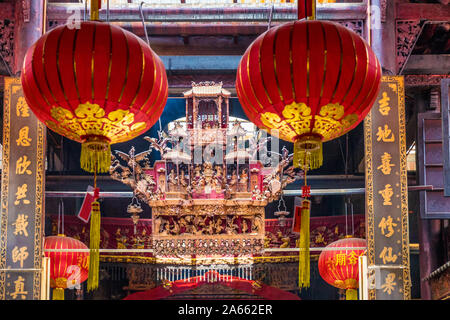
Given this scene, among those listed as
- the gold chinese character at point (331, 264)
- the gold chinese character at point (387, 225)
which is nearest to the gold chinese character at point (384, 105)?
the gold chinese character at point (387, 225)

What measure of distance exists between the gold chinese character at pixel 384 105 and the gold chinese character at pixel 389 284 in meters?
1.40

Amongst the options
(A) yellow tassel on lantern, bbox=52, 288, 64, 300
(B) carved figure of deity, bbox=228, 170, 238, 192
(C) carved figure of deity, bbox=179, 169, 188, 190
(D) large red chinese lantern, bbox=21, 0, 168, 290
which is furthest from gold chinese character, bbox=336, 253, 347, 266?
(D) large red chinese lantern, bbox=21, 0, 168, 290

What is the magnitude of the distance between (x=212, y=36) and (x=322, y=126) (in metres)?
3.21

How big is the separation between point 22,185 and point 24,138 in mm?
413

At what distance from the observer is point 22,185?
617 centimetres

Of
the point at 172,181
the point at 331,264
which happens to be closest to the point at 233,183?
the point at 172,181

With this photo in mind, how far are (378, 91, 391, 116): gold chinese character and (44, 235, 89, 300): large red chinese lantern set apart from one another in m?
3.10

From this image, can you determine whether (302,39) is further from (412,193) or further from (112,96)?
(412,193)

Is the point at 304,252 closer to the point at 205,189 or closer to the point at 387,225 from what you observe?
the point at 387,225

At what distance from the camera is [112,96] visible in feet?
13.8

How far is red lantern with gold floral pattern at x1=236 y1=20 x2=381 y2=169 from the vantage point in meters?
4.16

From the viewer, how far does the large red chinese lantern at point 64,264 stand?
6.80m

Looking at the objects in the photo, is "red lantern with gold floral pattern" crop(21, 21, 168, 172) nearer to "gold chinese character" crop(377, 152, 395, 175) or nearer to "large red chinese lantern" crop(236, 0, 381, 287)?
"large red chinese lantern" crop(236, 0, 381, 287)
